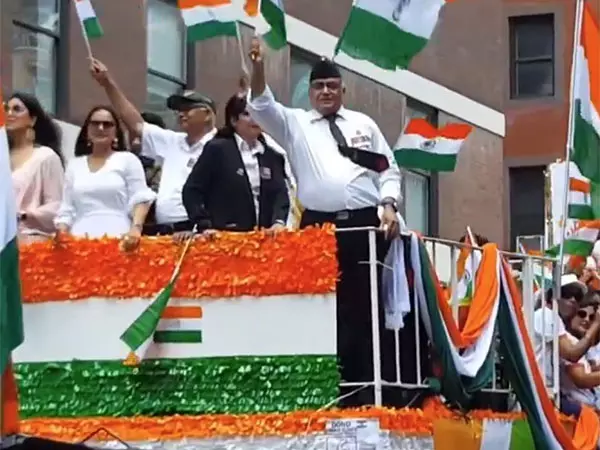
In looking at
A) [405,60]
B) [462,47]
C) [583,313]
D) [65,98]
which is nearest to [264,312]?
[405,60]

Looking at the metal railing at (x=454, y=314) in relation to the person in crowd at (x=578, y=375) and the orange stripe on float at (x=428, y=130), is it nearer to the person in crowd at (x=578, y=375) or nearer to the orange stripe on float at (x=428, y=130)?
the person in crowd at (x=578, y=375)

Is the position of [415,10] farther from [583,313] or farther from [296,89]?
[296,89]

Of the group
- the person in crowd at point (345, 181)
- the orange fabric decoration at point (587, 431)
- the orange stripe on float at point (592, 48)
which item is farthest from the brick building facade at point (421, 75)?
the orange fabric decoration at point (587, 431)

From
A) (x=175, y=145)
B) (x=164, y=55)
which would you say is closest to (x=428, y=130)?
(x=175, y=145)

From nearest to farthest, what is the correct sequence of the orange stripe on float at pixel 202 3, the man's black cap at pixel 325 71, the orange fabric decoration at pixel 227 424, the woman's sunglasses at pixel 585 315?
1. the orange fabric decoration at pixel 227 424
2. the man's black cap at pixel 325 71
3. the orange stripe on float at pixel 202 3
4. the woman's sunglasses at pixel 585 315

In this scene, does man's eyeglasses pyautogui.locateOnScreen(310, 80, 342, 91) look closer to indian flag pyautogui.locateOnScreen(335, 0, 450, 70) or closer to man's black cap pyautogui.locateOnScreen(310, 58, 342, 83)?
man's black cap pyautogui.locateOnScreen(310, 58, 342, 83)

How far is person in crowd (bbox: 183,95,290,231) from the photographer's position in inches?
390

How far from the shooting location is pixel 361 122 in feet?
32.1

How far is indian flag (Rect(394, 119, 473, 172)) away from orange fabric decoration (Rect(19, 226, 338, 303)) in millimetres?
2351

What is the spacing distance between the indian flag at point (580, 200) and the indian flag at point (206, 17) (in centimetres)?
409

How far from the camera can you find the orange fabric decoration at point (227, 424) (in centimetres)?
920

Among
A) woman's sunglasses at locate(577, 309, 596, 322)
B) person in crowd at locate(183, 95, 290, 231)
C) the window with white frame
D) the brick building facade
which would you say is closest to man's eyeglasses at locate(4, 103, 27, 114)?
person in crowd at locate(183, 95, 290, 231)

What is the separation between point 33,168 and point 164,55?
26.1ft

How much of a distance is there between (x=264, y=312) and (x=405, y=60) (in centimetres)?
204
